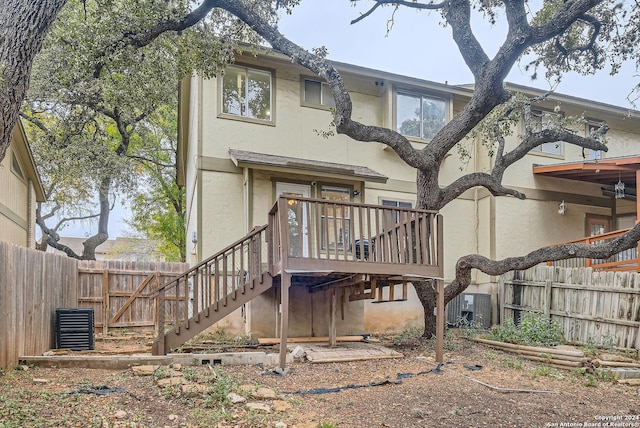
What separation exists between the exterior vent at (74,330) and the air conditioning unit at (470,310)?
901 cm

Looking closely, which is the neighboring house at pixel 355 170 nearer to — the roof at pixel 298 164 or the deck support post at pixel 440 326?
the roof at pixel 298 164

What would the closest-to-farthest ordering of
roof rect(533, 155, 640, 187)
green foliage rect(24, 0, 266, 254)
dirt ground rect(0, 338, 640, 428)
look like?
dirt ground rect(0, 338, 640, 428) → green foliage rect(24, 0, 266, 254) → roof rect(533, 155, 640, 187)

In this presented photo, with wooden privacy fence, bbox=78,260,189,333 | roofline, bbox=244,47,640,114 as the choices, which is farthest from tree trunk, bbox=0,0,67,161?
wooden privacy fence, bbox=78,260,189,333

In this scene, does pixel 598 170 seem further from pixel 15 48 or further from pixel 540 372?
pixel 15 48

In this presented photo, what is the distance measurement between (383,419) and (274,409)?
1237 millimetres

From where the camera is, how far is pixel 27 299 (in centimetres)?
659

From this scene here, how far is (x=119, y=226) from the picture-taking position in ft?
100

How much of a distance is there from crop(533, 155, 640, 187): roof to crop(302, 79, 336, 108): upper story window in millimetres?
6860

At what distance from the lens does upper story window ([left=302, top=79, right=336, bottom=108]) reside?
11.3m

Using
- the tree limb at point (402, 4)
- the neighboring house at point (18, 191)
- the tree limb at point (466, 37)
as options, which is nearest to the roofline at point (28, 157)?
the neighboring house at point (18, 191)

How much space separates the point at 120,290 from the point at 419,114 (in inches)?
378

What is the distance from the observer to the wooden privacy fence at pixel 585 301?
8531 millimetres

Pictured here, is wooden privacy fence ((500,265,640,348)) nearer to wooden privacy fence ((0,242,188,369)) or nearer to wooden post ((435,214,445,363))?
wooden post ((435,214,445,363))

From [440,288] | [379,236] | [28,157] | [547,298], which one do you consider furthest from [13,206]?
[547,298]
